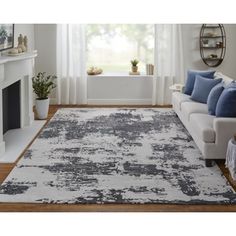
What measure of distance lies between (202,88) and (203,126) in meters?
1.61

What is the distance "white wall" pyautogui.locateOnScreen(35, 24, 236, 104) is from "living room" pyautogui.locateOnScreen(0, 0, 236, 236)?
0.02 meters

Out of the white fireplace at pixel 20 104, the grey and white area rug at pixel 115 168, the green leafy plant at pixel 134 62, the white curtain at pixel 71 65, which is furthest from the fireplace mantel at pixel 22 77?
the green leafy plant at pixel 134 62

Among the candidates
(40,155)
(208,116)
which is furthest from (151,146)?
(40,155)

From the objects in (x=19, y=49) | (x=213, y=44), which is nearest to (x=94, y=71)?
(x=213, y=44)

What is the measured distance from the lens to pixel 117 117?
6.76 meters

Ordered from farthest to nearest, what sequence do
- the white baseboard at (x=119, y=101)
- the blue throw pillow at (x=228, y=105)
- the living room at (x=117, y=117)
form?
the white baseboard at (x=119, y=101)
the blue throw pillow at (x=228, y=105)
the living room at (x=117, y=117)

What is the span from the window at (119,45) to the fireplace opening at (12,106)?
103 inches

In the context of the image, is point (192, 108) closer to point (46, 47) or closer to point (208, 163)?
point (208, 163)

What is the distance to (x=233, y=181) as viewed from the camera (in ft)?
12.2

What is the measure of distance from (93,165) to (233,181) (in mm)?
1308

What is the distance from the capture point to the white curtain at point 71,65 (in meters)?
7.77

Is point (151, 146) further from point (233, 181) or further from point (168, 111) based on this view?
point (168, 111)

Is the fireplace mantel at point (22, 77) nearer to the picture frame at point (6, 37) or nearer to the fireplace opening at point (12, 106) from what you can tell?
the fireplace opening at point (12, 106)

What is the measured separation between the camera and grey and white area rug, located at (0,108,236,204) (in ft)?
11.0
